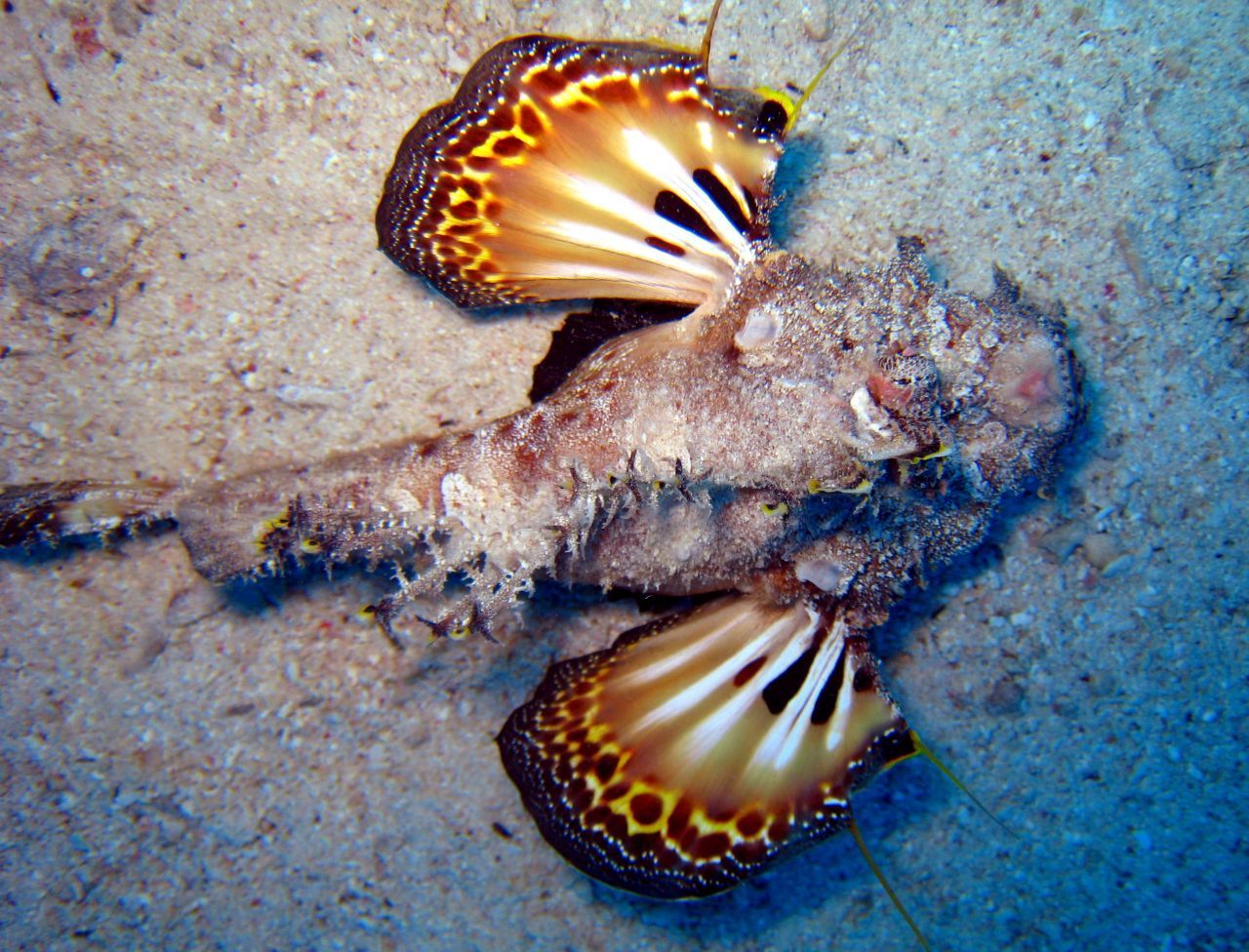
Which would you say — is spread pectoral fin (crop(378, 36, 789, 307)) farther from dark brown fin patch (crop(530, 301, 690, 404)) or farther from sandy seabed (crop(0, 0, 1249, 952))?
sandy seabed (crop(0, 0, 1249, 952))

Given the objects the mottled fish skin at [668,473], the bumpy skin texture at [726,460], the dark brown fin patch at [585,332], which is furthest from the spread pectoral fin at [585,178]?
the bumpy skin texture at [726,460]

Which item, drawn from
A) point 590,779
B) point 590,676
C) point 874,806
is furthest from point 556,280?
point 874,806

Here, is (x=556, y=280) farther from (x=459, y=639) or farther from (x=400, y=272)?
(x=459, y=639)

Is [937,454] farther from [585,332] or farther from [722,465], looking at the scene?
[585,332]


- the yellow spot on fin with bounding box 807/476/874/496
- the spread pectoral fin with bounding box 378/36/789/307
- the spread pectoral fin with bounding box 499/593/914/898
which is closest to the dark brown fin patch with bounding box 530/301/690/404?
the spread pectoral fin with bounding box 378/36/789/307

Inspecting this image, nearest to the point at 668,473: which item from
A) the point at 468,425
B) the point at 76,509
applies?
the point at 468,425

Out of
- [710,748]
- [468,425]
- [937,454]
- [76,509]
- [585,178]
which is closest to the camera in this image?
[937,454]

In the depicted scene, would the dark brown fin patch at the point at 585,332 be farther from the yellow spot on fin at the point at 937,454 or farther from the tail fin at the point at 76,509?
the tail fin at the point at 76,509
